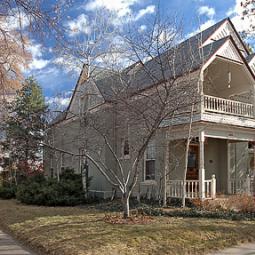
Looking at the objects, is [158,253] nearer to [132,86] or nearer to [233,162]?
[132,86]

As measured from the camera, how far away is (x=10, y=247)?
9656 mm

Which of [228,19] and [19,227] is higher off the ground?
[228,19]

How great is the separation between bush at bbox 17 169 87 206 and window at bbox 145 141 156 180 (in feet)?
11.6

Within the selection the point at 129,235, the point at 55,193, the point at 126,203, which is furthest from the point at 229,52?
the point at 129,235

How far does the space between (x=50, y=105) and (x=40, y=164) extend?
33.5ft

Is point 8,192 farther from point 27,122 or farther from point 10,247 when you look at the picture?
point 10,247

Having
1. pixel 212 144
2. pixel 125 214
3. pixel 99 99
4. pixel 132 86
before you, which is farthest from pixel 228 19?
pixel 125 214

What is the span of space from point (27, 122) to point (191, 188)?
1020cm

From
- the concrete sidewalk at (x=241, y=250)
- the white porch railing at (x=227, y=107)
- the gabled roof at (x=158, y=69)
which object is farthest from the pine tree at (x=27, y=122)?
the concrete sidewalk at (x=241, y=250)

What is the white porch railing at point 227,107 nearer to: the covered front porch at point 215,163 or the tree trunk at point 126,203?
the covered front porch at point 215,163

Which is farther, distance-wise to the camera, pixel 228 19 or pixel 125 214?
pixel 228 19

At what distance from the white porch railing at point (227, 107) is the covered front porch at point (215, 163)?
32.4 inches

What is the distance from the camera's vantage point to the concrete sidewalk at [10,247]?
8975 millimetres

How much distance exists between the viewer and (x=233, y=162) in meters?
21.6
